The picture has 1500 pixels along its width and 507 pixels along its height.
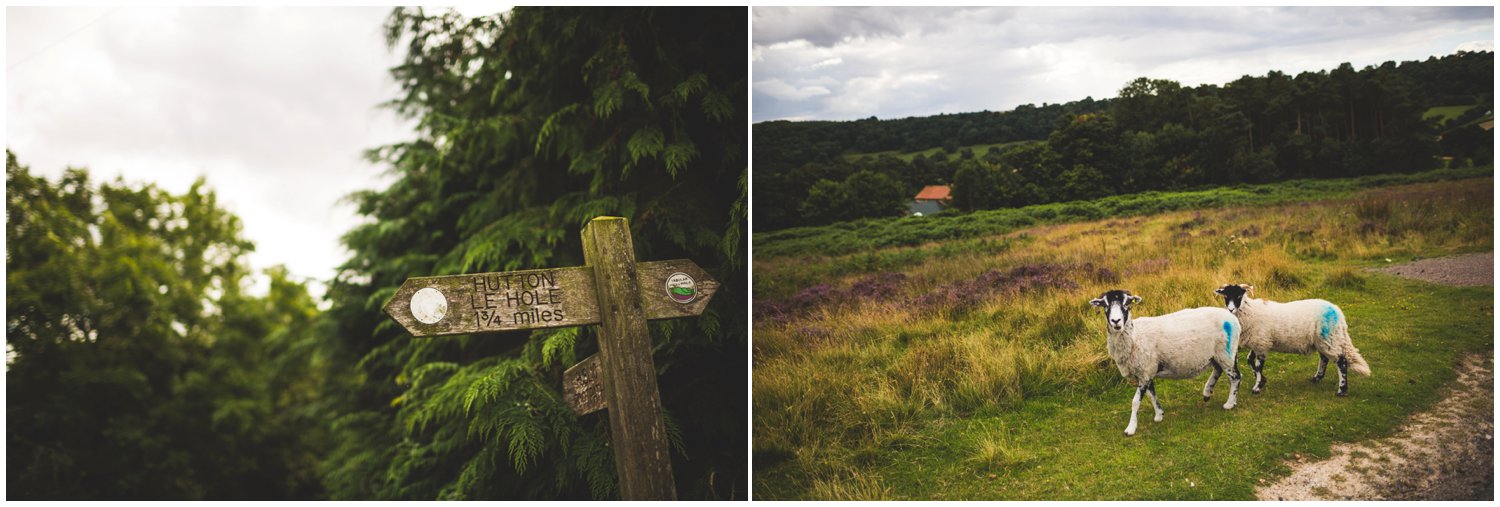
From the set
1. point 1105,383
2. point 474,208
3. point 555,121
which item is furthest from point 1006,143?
point 474,208

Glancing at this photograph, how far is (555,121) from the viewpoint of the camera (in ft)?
12.2

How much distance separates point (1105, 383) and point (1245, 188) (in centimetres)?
108

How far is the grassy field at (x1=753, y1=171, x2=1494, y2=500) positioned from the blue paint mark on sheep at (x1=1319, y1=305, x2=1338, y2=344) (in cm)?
7

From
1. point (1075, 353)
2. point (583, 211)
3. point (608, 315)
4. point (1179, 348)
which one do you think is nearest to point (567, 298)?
point (608, 315)

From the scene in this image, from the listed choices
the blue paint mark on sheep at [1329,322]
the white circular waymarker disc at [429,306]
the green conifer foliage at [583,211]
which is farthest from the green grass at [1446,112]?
the white circular waymarker disc at [429,306]

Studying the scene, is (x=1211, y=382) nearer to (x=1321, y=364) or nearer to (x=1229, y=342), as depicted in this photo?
(x=1229, y=342)

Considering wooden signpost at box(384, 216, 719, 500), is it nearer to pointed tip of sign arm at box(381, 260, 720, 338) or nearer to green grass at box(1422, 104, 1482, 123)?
pointed tip of sign arm at box(381, 260, 720, 338)

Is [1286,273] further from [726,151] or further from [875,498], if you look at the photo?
[726,151]

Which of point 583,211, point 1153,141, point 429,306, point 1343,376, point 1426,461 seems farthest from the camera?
point 583,211

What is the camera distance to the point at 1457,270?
2.96 metres

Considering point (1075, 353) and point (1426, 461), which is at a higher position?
point (1075, 353)

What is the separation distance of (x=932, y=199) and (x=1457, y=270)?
2.14 meters

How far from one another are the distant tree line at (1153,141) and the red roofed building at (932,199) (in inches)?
1.7

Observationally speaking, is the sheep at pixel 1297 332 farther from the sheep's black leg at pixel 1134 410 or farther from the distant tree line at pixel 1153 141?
the distant tree line at pixel 1153 141
